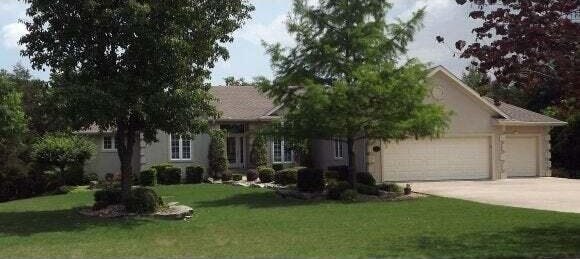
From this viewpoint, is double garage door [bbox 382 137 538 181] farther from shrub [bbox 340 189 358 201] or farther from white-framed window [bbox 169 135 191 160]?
white-framed window [bbox 169 135 191 160]

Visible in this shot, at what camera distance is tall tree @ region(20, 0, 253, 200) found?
16.9 metres

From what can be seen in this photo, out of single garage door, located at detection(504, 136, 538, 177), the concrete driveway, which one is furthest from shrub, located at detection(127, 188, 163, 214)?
single garage door, located at detection(504, 136, 538, 177)

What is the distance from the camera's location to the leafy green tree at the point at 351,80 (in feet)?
72.3

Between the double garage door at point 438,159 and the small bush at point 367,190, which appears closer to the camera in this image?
the small bush at point 367,190

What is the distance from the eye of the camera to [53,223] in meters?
16.8

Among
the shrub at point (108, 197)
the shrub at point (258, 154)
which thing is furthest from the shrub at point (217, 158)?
the shrub at point (108, 197)

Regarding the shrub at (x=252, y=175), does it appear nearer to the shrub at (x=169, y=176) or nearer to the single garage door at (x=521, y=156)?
the shrub at (x=169, y=176)

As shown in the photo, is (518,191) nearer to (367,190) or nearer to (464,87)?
(367,190)

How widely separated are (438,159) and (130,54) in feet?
59.5

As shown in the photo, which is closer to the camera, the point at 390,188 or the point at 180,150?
the point at 390,188

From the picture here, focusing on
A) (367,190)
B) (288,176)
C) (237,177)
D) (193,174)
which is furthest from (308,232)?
(193,174)

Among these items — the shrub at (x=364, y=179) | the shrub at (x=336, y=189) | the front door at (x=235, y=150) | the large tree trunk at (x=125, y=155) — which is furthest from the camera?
the front door at (x=235, y=150)

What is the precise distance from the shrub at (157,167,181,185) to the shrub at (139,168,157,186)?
74cm

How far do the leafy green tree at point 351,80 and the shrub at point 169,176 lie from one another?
9.17 m
